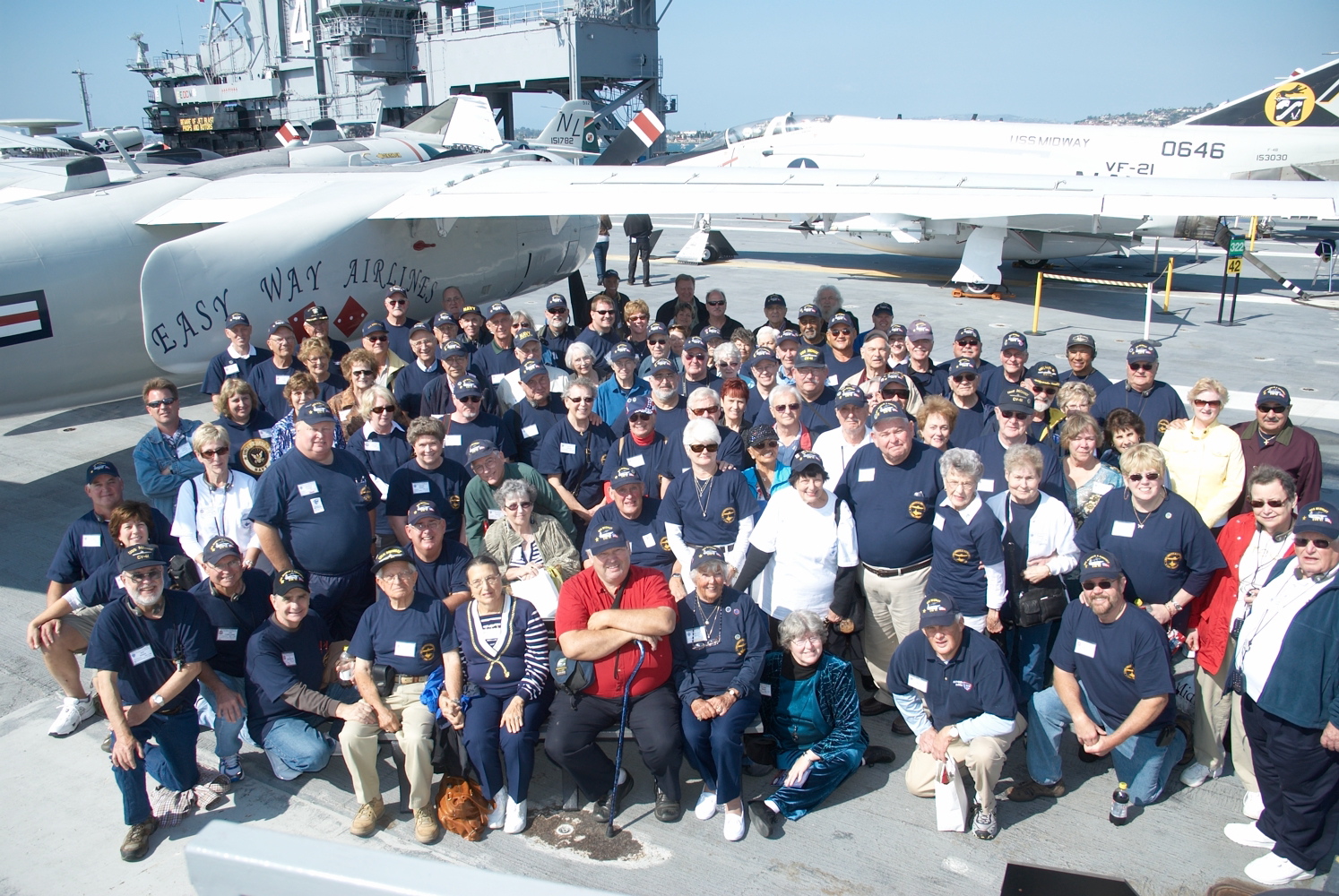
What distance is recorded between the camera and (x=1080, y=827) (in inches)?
168

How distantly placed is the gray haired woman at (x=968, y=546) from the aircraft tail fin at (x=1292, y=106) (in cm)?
2021

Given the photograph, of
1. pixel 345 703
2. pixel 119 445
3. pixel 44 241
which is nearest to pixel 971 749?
pixel 345 703

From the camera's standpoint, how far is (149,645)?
4.34 meters

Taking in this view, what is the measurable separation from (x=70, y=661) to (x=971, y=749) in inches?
197

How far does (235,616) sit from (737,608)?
2674 millimetres

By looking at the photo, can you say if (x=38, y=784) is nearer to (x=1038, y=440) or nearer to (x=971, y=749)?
(x=971, y=749)

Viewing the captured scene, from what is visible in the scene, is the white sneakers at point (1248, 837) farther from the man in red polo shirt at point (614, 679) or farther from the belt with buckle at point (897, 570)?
the man in red polo shirt at point (614, 679)

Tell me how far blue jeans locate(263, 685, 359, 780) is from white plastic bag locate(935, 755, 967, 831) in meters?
3.05

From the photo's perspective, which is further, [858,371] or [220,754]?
[858,371]

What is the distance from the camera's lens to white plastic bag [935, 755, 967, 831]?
14.0 ft

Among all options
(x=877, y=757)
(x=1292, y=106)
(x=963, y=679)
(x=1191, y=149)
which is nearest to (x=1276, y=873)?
(x=963, y=679)

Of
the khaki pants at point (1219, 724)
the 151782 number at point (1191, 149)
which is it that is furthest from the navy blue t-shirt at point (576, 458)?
the 151782 number at point (1191, 149)

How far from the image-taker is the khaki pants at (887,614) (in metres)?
5.09

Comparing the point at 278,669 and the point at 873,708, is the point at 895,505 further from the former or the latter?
the point at 278,669
